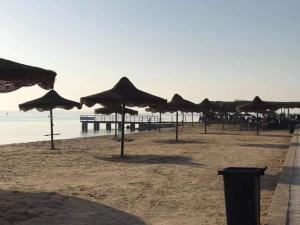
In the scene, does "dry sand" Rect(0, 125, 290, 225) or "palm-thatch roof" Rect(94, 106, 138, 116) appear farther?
"palm-thatch roof" Rect(94, 106, 138, 116)

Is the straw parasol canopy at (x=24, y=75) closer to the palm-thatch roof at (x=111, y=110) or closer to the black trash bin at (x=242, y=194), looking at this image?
the black trash bin at (x=242, y=194)

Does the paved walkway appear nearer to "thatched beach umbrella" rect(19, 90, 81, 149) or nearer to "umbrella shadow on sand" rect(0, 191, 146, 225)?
"umbrella shadow on sand" rect(0, 191, 146, 225)

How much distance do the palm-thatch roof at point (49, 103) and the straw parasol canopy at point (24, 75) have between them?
914 centimetres

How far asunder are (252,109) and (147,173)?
20.9m

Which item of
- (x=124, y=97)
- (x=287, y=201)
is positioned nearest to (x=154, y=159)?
(x=124, y=97)

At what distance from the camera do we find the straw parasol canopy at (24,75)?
9336 mm

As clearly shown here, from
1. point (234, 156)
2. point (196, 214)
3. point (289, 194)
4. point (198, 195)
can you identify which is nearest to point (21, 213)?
point (196, 214)

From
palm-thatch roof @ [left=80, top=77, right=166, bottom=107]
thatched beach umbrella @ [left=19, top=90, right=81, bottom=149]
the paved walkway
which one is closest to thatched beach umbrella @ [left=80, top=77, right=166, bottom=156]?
palm-thatch roof @ [left=80, top=77, right=166, bottom=107]

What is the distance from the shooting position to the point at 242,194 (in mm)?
5984

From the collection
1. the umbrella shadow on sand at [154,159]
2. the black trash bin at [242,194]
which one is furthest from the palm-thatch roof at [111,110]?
the black trash bin at [242,194]

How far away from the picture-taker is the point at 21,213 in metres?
7.63

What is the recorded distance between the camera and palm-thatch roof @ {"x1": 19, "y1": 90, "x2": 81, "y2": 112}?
20.1m

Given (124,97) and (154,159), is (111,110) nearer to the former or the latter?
(124,97)

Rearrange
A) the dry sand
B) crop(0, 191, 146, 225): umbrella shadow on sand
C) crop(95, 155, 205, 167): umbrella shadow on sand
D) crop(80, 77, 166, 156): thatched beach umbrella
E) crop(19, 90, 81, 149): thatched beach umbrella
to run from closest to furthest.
Answer: crop(0, 191, 146, 225): umbrella shadow on sand
the dry sand
crop(95, 155, 205, 167): umbrella shadow on sand
crop(80, 77, 166, 156): thatched beach umbrella
crop(19, 90, 81, 149): thatched beach umbrella
